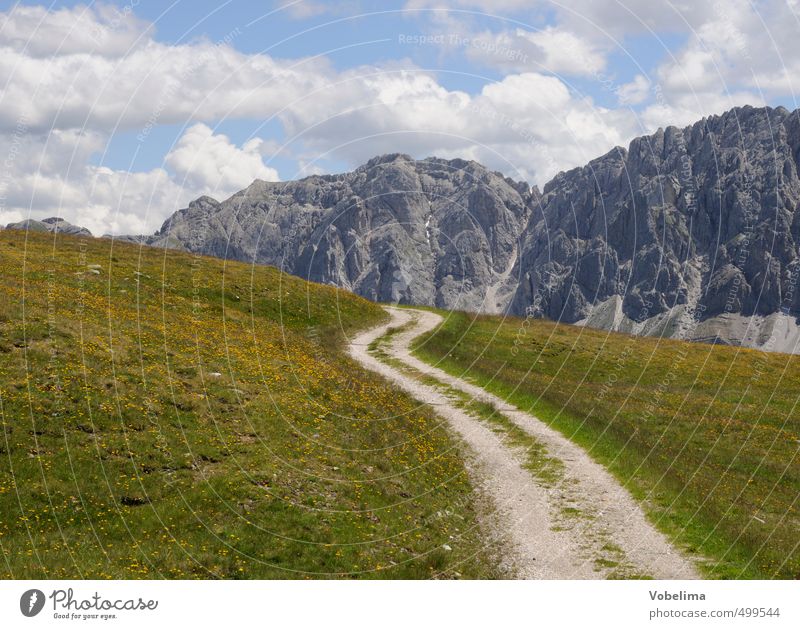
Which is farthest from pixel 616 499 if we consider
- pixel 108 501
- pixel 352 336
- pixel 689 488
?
pixel 352 336

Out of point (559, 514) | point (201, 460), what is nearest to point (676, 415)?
point (559, 514)

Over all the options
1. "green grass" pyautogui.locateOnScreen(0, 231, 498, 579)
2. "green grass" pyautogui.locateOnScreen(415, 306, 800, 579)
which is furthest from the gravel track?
"green grass" pyautogui.locateOnScreen(0, 231, 498, 579)

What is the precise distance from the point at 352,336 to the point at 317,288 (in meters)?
13.5

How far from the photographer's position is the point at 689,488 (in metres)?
30.7

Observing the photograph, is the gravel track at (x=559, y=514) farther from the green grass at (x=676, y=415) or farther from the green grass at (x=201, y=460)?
the green grass at (x=201, y=460)

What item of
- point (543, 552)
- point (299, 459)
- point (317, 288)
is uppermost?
point (317, 288)

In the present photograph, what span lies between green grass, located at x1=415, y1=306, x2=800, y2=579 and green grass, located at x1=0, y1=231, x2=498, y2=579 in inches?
312

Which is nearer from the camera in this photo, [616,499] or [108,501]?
[108,501]

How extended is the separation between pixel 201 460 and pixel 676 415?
32075 millimetres

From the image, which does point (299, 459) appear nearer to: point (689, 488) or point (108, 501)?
point (108, 501)

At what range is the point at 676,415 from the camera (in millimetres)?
46719

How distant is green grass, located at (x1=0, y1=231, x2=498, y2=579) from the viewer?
2144cm

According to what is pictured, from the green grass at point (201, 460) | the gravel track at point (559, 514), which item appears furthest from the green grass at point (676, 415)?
the green grass at point (201, 460)

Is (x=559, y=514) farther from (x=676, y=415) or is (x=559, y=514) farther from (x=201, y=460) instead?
(x=676, y=415)
